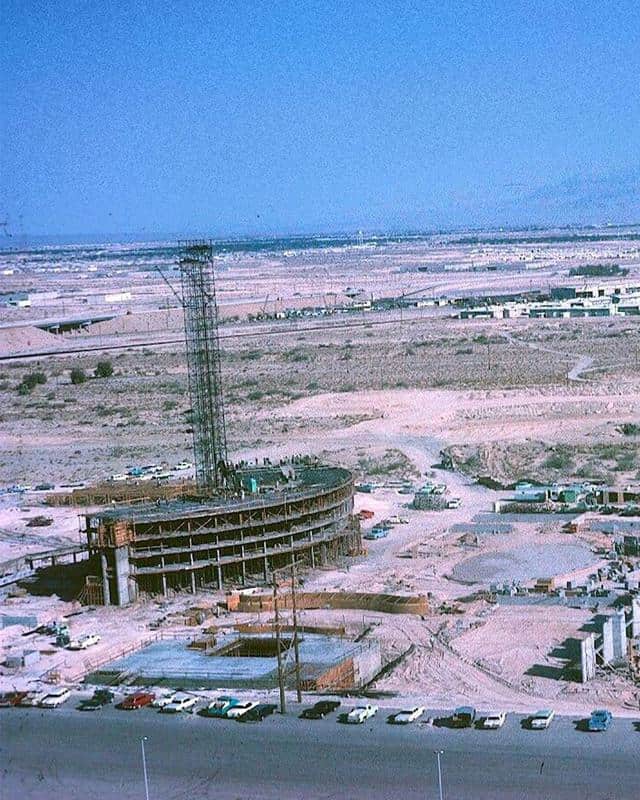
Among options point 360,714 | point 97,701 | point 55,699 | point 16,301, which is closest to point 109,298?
point 16,301

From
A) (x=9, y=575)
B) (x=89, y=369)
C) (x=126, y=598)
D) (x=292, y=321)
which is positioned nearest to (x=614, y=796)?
(x=126, y=598)

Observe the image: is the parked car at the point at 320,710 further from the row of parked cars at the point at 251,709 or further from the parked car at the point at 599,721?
the parked car at the point at 599,721

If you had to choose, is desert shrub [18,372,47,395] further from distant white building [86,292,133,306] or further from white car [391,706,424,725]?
white car [391,706,424,725]

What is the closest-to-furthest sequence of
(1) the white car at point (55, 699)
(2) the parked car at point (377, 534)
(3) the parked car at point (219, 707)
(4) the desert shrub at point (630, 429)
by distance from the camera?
1. (3) the parked car at point (219, 707)
2. (1) the white car at point (55, 699)
3. (2) the parked car at point (377, 534)
4. (4) the desert shrub at point (630, 429)

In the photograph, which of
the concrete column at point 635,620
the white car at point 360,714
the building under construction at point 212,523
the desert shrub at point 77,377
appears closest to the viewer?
the white car at point 360,714

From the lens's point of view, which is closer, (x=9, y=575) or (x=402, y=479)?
(x=9, y=575)

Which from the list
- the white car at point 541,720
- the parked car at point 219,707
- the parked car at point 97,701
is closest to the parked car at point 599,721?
the white car at point 541,720

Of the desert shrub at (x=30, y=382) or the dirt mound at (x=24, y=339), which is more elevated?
the dirt mound at (x=24, y=339)

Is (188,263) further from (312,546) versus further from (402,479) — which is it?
(402,479)
